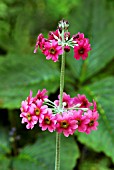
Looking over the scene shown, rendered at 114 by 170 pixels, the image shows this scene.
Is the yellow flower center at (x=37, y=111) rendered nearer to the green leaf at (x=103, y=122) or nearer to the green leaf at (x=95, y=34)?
the green leaf at (x=103, y=122)

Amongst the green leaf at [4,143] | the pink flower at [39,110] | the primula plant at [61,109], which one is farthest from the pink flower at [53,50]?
the green leaf at [4,143]

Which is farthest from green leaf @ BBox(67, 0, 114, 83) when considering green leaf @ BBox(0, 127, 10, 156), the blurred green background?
green leaf @ BBox(0, 127, 10, 156)

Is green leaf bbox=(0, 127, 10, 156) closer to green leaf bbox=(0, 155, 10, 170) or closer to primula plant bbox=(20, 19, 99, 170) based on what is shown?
green leaf bbox=(0, 155, 10, 170)

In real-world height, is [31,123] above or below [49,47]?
below

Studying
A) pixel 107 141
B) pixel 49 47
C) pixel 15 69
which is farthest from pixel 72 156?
pixel 49 47

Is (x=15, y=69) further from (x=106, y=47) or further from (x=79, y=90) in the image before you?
(x=106, y=47)

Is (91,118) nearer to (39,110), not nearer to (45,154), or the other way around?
(39,110)
